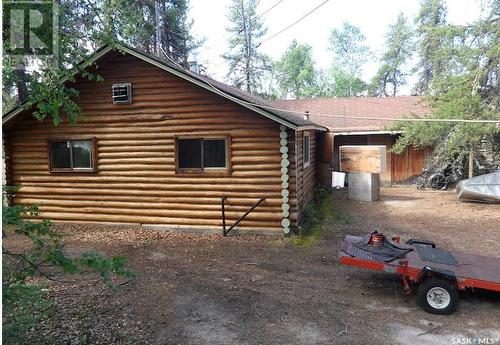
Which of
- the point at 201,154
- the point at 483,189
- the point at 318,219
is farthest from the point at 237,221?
the point at 483,189

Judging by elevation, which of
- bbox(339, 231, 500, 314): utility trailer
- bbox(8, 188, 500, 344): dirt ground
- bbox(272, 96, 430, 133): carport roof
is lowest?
bbox(8, 188, 500, 344): dirt ground

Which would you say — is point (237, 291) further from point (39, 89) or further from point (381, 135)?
point (381, 135)

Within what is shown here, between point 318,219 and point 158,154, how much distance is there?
485 cm

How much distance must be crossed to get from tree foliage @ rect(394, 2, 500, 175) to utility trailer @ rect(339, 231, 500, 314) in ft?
25.9

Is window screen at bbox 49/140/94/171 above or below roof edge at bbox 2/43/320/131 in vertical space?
below

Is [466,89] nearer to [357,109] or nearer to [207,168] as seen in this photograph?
[357,109]

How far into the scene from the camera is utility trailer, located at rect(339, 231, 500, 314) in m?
5.09

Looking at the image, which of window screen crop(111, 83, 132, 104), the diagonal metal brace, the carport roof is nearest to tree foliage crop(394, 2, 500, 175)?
the carport roof

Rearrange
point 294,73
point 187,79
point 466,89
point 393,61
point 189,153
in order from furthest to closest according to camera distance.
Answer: point 294,73 → point 393,61 → point 466,89 → point 189,153 → point 187,79

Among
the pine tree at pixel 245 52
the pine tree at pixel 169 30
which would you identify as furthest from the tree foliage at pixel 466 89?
the pine tree at pixel 245 52

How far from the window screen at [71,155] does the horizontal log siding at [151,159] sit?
0.21 m

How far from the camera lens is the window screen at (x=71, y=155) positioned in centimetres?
1031

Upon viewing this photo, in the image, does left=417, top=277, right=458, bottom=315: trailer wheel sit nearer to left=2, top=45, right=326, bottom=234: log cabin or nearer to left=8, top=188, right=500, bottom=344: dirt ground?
left=8, top=188, right=500, bottom=344: dirt ground

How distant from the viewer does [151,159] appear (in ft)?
32.3
